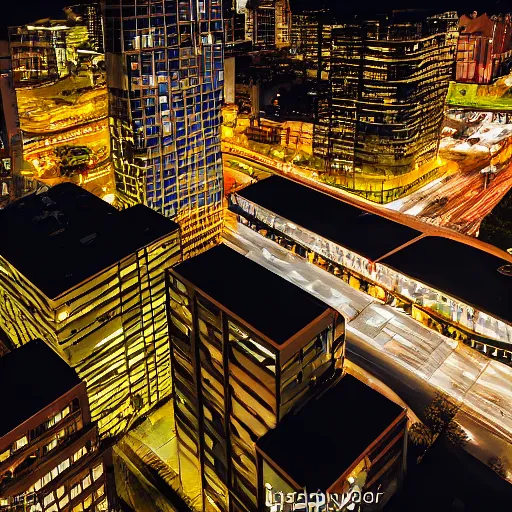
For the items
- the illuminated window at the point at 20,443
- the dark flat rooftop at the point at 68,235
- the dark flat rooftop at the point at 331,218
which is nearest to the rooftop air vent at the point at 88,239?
the dark flat rooftop at the point at 68,235

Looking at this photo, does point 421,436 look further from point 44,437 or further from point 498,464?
point 44,437

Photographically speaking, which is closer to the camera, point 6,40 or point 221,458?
point 221,458

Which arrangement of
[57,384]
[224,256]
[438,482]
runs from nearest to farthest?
[57,384] → [438,482] → [224,256]

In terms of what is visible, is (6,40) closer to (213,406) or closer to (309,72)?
(213,406)

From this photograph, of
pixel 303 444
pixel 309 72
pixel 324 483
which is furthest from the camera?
pixel 309 72

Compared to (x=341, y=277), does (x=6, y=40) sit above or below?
above

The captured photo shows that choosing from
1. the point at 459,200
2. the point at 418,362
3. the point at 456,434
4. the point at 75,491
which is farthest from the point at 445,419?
the point at 459,200

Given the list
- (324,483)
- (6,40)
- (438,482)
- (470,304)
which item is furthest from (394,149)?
(324,483)
